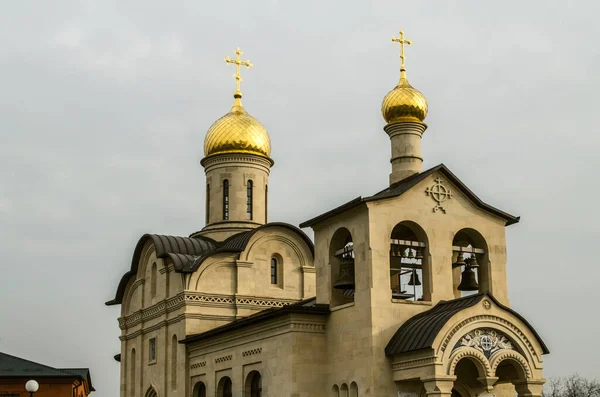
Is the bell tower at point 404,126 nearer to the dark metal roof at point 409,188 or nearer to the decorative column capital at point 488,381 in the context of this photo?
the dark metal roof at point 409,188

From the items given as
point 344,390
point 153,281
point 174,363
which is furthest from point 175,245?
point 344,390

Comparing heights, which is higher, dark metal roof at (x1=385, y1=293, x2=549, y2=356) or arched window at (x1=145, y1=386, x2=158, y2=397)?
dark metal roof at (x1=385, y1=293, x2=549, y2=356)

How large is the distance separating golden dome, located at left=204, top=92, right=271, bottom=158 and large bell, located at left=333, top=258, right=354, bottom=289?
369 inches

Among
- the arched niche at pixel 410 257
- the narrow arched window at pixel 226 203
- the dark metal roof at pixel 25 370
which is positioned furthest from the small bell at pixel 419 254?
the dark metal roof at pixel 25 370

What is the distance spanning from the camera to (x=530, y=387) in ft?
59.3

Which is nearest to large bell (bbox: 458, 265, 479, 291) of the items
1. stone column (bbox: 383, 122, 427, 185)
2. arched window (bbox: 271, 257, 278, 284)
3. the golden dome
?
stone column (bbox: 383, 122, 427, 185)

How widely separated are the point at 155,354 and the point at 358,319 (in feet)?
31.0

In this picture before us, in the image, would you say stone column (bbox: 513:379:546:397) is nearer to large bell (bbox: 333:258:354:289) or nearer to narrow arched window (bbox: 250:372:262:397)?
large bell (bbox: 333:258:354:289)

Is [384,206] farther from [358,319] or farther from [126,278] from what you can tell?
[126,278]

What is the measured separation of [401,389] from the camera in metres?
18.4

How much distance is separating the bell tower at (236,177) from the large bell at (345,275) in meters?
8.50

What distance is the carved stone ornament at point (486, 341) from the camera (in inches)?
691

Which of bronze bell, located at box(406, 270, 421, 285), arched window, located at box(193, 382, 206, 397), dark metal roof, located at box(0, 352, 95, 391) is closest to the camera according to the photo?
bronze bell, located at box(406, 270, 421, 285)

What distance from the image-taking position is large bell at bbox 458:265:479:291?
20.1m
